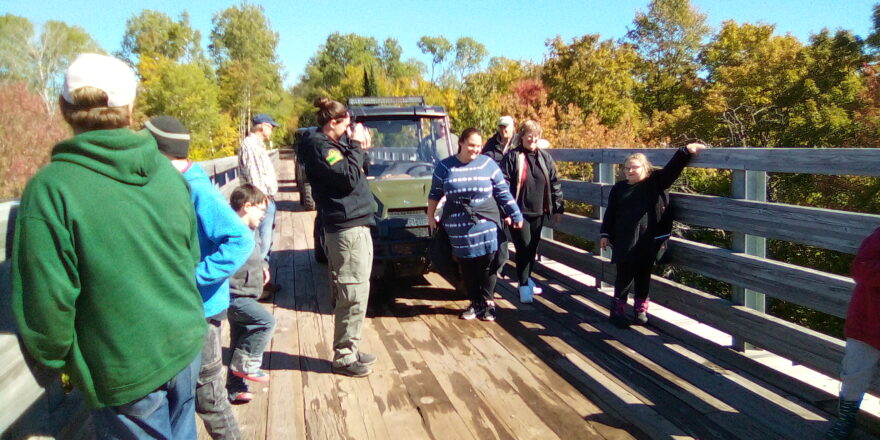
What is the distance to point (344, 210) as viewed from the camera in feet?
13.5

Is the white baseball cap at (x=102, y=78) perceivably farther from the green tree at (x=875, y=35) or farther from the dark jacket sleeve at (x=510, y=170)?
the green tree at (x=875, y=35)

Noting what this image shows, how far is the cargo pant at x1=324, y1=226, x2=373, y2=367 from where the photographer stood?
13.8ft

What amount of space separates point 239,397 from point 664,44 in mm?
46962

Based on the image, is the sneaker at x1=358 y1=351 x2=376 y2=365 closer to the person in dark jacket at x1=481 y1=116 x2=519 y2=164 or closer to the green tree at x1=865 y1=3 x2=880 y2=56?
the person in dark jacket at x1=481 y1=116 x2=519 y2=164

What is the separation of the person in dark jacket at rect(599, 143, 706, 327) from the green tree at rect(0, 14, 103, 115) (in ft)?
214

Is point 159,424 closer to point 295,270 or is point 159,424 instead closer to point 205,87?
point 295,270

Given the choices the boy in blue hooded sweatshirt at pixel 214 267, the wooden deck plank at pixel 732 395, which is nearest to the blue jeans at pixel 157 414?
the boy in blue hooded sweatshirt at pixel 214 267

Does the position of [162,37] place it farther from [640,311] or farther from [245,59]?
[640,311]

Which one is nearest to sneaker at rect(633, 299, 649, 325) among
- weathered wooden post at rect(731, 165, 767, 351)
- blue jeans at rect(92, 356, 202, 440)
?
weathered wooden post at rect(731, 165, 767, 351)

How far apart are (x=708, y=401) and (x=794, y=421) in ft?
1.53

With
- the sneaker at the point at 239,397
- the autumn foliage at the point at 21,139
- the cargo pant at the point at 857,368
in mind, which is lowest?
the sneaker at the point at 239,397

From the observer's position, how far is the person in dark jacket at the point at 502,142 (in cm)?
625

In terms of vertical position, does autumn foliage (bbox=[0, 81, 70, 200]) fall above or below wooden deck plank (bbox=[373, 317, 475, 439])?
above

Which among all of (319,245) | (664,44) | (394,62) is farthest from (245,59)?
(319,245)
